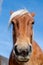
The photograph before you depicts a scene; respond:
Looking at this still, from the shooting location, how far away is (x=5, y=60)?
9836mm

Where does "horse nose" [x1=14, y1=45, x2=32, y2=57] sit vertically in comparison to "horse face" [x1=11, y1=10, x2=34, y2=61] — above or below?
below

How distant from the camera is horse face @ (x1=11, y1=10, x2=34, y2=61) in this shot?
578 cm

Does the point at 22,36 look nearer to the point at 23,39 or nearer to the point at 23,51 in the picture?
the point at 23,39

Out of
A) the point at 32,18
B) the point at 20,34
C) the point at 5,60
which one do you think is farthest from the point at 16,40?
the point at 5,60

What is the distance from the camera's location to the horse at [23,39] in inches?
228

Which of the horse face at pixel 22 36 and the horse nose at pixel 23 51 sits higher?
the horse face at pixel 22 36

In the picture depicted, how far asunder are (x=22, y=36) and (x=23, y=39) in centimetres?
10

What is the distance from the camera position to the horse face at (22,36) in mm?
5781

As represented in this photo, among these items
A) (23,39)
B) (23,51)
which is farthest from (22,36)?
(23,51)

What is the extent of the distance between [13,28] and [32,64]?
0.92 meters

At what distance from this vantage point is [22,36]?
6012 millimetres

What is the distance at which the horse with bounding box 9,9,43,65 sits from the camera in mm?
5793

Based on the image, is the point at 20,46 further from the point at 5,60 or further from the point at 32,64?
the point at 5,60

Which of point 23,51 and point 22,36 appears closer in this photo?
point 23,51
